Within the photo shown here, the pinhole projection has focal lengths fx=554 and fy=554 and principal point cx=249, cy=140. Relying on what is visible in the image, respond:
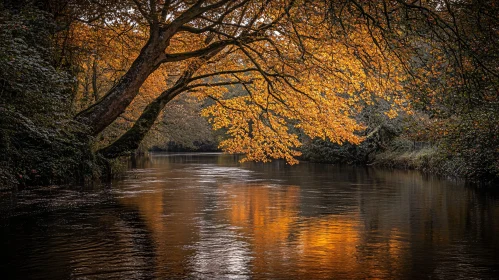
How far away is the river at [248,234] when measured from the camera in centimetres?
877

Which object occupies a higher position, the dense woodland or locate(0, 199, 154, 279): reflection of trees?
the dense woodland

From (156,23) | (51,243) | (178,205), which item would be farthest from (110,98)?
(51,243)

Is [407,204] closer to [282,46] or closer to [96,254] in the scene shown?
[282,46]

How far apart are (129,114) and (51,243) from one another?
88.2 ft

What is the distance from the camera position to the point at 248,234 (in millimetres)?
12078

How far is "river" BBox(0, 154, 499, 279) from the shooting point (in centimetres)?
877

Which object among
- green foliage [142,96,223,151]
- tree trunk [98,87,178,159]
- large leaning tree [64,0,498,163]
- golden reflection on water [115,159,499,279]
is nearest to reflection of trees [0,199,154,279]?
golden reflection on water [115,159,499,279]

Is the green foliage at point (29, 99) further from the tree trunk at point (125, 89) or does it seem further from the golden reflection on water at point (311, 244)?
the golden reflection on water at point (311, 244)

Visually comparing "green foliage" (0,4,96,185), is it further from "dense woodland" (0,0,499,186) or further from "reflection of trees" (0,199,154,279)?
"reflection of trees" (0,199,154,279)

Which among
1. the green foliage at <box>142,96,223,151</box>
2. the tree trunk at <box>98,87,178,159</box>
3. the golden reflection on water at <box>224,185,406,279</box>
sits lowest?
the golden reflection on water at <box>224,185,406,279</box>

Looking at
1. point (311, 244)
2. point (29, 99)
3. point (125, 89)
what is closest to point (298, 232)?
point (311, 244)

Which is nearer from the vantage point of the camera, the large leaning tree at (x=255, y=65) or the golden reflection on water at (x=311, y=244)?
the golden reflection on water at (x=311, y=244)

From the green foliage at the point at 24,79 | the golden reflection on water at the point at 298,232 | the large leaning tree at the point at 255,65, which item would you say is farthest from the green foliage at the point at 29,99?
the golden reflection on water at the point at 298,232

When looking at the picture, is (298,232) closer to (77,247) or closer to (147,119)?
(77,247)
